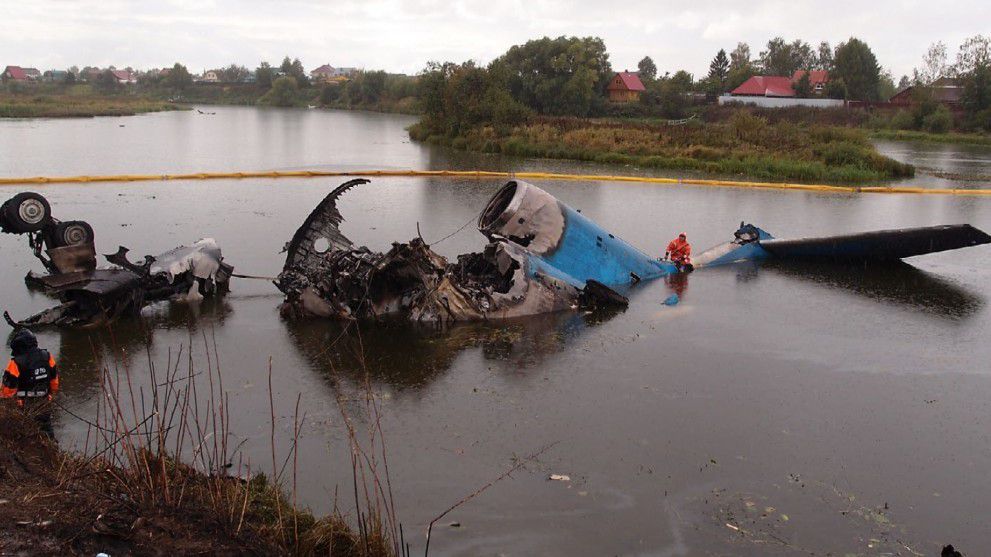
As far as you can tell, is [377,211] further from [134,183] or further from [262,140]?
[262,140]

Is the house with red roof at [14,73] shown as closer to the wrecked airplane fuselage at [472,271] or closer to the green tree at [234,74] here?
the green tree at [234,74]

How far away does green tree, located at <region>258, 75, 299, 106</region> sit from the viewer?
433 ft

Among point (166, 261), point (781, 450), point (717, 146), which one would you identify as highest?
point (717, 146)

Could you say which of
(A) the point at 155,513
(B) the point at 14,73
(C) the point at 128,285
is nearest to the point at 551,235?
(C) the point at 128,285

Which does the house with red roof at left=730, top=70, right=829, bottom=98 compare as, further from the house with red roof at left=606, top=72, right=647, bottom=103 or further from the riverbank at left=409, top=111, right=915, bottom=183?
the riverbank at left=409, top=111, right=915, bottom=183

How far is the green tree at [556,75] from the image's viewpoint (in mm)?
69188

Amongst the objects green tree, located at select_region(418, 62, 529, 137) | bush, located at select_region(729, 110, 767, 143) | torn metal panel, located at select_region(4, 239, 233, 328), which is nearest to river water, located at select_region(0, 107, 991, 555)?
torn metal panel, located at select_region(4, 239, 233, 328)

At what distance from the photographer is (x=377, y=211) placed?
80.4ft

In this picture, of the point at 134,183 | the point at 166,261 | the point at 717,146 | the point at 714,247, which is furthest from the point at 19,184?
the point at 717,146

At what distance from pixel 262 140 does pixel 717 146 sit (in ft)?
104

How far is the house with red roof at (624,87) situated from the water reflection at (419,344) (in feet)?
259

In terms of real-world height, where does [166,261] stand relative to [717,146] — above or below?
below

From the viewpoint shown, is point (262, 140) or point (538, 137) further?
point (262, 140)

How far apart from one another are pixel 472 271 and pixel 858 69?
90.1m
